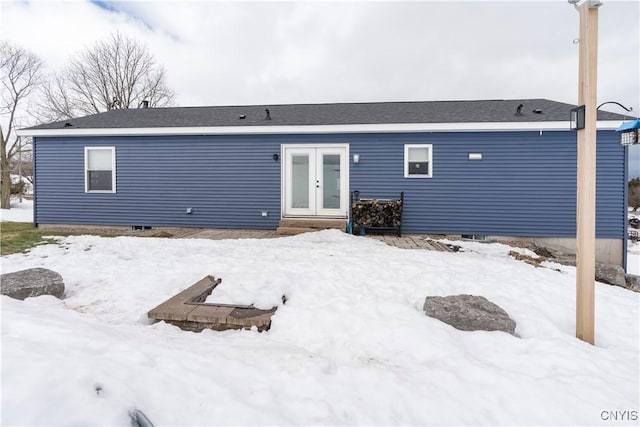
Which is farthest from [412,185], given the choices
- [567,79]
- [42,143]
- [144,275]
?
[567,79]

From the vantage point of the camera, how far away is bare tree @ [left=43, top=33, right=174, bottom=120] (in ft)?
61.2

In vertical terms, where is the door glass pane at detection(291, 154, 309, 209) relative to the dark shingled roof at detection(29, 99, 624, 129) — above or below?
below

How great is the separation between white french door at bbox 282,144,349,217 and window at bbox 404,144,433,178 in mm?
1516

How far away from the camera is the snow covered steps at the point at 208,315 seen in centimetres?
252

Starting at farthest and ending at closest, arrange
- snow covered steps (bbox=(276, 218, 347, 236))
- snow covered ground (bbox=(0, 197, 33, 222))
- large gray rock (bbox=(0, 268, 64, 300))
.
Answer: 1. snow covered ground (bbox=(0, 197, 33, 222))
2. snow covered steps (bbox=(276, 218, 347, 236))
3. large gray rock (bbox=(0, 268, 64, 300))

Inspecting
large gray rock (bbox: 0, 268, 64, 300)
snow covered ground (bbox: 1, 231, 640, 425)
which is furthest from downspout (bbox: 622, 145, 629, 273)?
large gray rock (bbox: 0, 268, 64, 300)

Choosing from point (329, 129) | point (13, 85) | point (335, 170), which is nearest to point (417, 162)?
point (335, 170)

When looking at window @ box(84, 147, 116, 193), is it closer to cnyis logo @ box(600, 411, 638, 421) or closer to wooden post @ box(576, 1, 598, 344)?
wooden post @ box(576, 1, 598, 344)

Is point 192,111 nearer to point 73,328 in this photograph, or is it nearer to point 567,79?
point 73,328

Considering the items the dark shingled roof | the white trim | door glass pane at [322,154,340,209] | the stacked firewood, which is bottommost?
the stacked firewood

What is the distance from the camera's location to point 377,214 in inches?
289

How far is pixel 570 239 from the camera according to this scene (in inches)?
279

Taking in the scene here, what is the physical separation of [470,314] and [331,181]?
5.62m

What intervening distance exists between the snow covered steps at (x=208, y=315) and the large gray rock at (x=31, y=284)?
3.94ft
